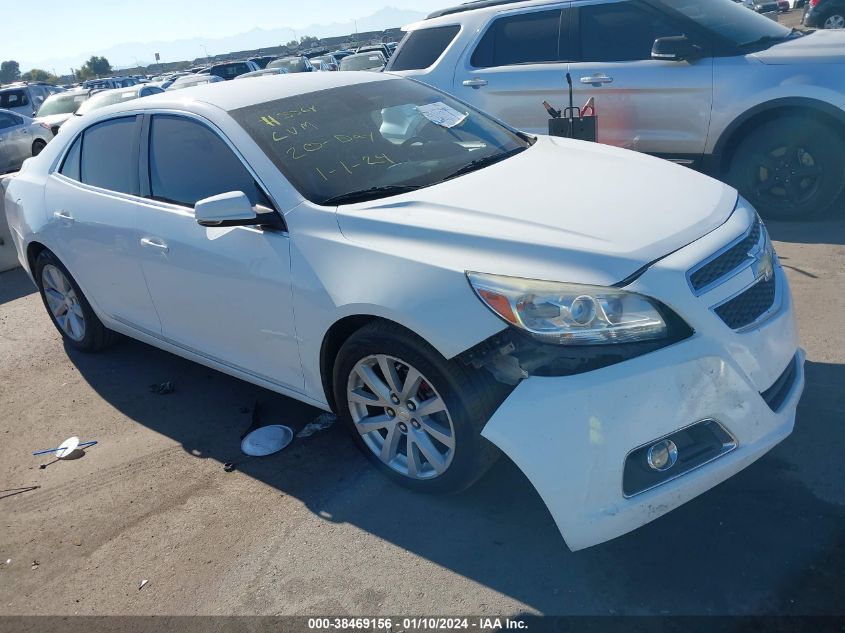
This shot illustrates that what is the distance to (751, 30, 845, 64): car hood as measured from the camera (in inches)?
222

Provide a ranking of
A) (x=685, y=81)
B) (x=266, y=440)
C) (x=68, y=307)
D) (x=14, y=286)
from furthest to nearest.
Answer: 1. (x=14, y=286)
2. (x=685, y=81)
3. (x=68, y=307)
4. (x=266, y=440)

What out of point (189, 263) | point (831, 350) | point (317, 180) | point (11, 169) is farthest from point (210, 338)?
point (11, 169)

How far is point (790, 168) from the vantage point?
232 inches

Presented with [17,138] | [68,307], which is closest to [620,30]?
[68,307]

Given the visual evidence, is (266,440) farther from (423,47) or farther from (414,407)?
(423,47)

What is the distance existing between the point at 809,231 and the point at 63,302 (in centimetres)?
556

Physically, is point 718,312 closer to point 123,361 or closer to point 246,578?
point 246,578

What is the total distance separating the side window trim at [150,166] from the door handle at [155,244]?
0.20 metres

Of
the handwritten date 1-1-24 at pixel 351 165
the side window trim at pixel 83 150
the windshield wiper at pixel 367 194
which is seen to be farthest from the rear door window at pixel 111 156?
A: the windshield wiper at pixel 367 194

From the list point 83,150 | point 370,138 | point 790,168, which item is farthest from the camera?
point 790,168

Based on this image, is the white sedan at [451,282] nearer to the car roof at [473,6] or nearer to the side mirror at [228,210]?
the side mirror at [228,210]

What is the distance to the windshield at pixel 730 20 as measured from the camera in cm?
616

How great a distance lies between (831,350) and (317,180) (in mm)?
2833

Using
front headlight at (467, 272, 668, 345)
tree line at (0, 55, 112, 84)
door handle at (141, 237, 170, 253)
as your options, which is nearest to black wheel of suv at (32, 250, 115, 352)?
door handle at (141, 237, 170, 253)
